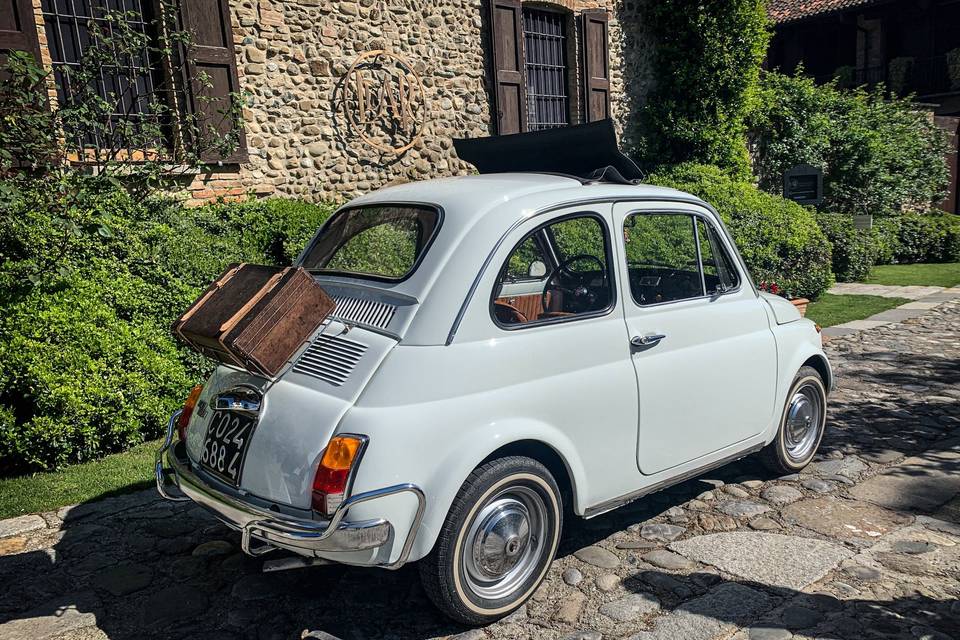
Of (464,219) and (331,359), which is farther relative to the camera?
(464,219)

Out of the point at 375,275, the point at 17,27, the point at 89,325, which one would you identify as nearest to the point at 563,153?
the point at 375,275

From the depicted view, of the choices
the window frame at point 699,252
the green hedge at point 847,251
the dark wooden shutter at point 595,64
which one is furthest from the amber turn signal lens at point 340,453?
the green hedge at point 847,251

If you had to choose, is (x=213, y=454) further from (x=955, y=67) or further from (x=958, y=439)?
(x=955, y=67)

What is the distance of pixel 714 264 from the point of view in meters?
4.17

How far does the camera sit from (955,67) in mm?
23938

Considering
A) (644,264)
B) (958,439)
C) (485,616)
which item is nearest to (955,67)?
(958,439)

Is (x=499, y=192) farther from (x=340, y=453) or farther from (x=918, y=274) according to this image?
(x=918, y=274)

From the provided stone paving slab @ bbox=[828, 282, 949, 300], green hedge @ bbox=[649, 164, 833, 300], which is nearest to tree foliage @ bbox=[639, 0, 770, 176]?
green hedge @ bbox=[649, 164, 833, 300]

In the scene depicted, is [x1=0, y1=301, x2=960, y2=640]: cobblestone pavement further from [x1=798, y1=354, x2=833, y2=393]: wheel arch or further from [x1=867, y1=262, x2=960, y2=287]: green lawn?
[x1=867, y1=262, x2=960, y2=287]: green lawn

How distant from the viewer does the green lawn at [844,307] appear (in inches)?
382

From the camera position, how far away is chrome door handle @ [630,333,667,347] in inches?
139

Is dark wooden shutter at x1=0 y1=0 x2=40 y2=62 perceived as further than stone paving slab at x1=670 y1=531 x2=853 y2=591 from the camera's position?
Yes

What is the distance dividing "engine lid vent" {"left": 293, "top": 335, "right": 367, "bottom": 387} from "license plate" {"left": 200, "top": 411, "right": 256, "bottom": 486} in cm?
32

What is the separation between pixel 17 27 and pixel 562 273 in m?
6.70
